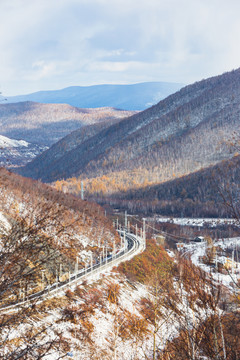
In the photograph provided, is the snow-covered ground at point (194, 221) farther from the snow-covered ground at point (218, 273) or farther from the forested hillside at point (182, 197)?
the snow-covered ground at point (218, 273)

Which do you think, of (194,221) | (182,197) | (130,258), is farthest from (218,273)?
(182,197)

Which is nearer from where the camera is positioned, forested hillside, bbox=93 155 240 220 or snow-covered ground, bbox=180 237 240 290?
snow-covered ground, bbox=180 237 240 290

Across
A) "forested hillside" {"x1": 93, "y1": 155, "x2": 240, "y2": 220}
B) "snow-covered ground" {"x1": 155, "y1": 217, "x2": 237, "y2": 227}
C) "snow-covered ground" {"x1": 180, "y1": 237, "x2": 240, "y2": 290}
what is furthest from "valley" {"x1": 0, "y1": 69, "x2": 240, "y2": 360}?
"forested hillside" {"x1": 93, "y1": 155, "x2": 240, "y2": 220}

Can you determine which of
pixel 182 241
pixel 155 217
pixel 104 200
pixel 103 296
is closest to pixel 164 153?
pixel 104 200

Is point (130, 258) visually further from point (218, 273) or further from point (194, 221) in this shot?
point (194, 221)

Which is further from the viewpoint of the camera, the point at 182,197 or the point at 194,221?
the point at 182,197

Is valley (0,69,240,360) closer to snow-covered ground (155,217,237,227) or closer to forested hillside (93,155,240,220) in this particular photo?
snow-covered ground (155,217,237,227)

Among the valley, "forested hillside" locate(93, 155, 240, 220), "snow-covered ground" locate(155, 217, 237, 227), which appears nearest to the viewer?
the valley

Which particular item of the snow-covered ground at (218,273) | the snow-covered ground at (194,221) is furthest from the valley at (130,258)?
the snow-covered ground at (194,221)

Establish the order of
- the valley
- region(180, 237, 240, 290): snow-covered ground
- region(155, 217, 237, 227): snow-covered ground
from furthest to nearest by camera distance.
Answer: region(155, 217, 237, 227): snow-covered ground, region(180, 237, 240, 290): snow-covered ground, the valley

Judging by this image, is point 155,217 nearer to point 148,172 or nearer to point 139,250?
point 139,250

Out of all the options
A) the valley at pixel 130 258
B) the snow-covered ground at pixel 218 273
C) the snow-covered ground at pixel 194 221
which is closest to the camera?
the valley at pixel 130 258

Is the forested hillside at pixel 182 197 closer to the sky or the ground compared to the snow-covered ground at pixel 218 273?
closer to the sky
